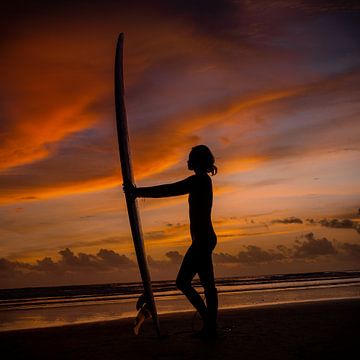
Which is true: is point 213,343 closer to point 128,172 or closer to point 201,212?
point 201,212

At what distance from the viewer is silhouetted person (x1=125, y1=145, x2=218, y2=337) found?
15.4 feet

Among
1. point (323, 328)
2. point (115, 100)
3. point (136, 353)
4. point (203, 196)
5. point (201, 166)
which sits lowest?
point (323, 328)

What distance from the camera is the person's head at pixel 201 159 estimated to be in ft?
15.9

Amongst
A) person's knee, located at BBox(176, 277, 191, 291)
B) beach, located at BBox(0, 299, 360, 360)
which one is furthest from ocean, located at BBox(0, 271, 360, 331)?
person's knee, located at BBox(176, 277, 191, 291)

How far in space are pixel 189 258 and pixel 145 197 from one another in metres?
0.78

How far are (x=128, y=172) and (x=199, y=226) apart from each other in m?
1.02

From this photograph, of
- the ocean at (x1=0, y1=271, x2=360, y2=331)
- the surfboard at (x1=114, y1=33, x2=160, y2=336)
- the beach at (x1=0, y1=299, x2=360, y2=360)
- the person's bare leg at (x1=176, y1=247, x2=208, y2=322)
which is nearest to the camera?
the beach at (x1=0, y1=299, x2=360, y2=360)

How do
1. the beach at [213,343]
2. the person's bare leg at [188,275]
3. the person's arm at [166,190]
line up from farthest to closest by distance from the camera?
the person's bare leg at [188,275]
the person's arm at [166,190]
the beach at [213,343]

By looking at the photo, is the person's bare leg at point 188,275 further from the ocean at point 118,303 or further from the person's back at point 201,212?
the ocean at point 118,303

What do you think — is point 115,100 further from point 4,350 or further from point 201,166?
point 4,350

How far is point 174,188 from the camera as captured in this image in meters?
4.65

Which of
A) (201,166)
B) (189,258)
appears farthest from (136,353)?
(201,166)

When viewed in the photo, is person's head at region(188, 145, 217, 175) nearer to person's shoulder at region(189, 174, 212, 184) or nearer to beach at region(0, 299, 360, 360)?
person's shoulder at region(189, 174, 212, 184)

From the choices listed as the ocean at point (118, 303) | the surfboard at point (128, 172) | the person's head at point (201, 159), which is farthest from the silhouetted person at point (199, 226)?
the ocean at point (118, 303)
